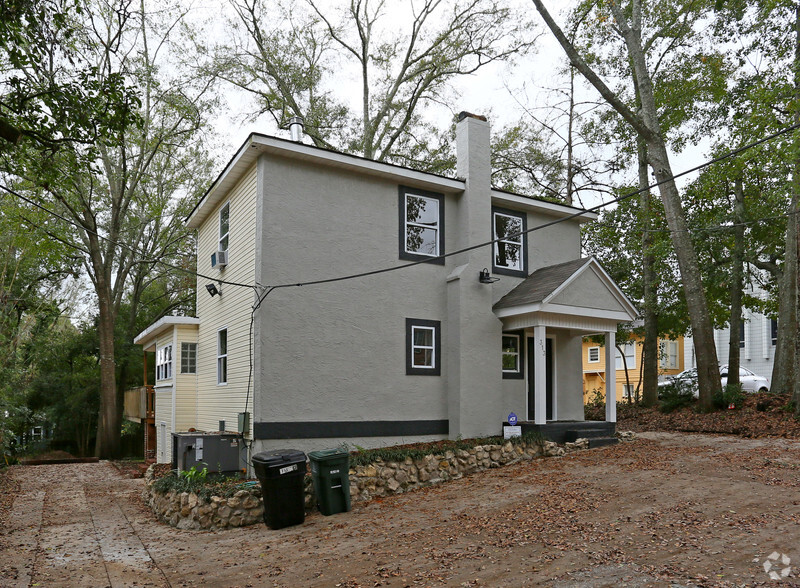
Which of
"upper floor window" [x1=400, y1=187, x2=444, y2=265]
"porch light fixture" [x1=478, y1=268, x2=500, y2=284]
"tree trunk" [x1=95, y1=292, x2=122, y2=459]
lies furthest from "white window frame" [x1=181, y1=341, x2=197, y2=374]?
"tree trunk" [x1=95, y1=292, x2=122, y2=459]

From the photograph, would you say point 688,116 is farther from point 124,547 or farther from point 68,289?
point 68,289

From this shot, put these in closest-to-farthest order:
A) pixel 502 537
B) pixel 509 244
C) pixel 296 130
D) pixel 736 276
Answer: pixel 502 537, pixel 296 130, pixel 509 244, pixel 736 276

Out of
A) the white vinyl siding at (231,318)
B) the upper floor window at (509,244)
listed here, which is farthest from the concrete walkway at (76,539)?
the upper floor window at (509,244)

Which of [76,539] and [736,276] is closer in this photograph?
[76,539]

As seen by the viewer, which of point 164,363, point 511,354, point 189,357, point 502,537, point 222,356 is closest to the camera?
point 502,537

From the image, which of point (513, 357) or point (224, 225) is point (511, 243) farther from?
point (224, 225)

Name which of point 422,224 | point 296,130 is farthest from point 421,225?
point 296,130

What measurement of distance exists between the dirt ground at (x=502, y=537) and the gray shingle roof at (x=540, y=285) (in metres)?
3.40

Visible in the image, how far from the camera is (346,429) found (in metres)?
12.0

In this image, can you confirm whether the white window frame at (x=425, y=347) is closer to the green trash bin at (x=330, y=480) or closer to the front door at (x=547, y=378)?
the front door at (x=547, y=378)

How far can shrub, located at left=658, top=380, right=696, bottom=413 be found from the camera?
18.4 meters

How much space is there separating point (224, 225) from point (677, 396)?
541 inches

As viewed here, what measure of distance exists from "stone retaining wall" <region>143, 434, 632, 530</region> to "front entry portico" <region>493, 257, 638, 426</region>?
3.59ft

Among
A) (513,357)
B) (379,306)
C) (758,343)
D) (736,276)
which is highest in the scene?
(736,276)
